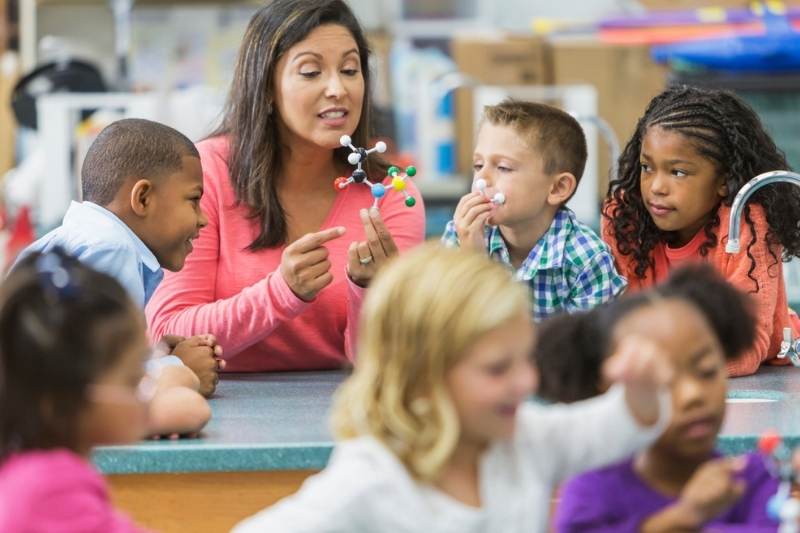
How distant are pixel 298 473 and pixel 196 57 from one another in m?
5.24

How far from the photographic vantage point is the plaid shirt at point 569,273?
2.32 metres

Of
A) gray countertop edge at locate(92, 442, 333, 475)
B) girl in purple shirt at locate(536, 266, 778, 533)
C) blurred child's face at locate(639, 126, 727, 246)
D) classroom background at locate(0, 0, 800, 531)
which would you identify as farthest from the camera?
classroom background at locate(0, 0, 800, 531)

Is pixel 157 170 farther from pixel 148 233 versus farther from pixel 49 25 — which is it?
pixel 49 25

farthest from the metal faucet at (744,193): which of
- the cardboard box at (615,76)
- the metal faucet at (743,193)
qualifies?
the cardboard box at (615,76)

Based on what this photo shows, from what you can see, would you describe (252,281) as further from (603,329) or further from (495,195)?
(603,329)

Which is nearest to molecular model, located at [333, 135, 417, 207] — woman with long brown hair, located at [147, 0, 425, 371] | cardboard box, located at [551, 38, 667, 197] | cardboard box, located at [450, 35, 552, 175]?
woman with long brown hair, located at [147, 0, 425, 371]

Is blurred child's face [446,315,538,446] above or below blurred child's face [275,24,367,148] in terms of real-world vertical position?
below

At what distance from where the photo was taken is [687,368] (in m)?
1.41

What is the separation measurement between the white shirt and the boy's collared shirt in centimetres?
75

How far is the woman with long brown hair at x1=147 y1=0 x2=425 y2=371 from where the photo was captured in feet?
7.84

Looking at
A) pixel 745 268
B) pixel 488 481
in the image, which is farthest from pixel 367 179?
pixel 488 481

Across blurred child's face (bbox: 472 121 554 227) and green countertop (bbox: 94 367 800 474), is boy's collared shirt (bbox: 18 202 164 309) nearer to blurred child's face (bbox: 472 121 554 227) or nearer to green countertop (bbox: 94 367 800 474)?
green countertop (bbox: 94 367 800 474)

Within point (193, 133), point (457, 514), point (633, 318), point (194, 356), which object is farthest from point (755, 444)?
point (193, 133)

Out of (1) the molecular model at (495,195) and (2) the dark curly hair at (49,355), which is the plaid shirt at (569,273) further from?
(2) the dark curly hair at (49,355)
